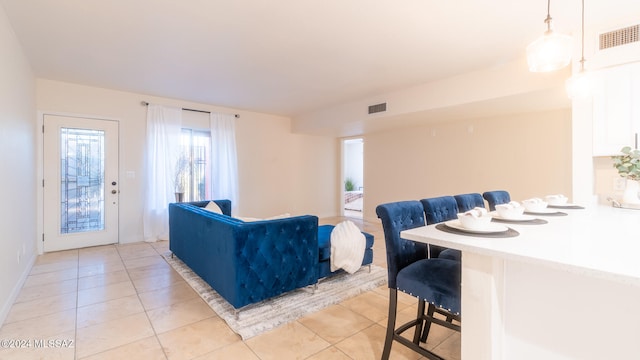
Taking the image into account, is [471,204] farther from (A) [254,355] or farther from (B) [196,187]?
(B) [196,187]

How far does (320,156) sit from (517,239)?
6528 mm

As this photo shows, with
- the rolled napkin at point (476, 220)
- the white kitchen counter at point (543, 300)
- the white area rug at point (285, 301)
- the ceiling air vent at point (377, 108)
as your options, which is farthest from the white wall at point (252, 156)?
the rolled napkin at point (476, 220)

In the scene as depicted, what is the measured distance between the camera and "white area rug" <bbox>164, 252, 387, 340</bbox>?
2307 millimetres

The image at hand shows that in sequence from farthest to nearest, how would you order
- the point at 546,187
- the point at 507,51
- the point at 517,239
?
the point at 546,187, the point at 507,51, the point at 517,239

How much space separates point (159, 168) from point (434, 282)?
16.2 ft

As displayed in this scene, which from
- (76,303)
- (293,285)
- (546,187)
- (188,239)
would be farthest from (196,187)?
(546,187)

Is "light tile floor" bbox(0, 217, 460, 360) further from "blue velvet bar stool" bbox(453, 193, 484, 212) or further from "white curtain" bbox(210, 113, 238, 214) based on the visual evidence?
"white curtain" bbox(210, 113, 238, 214)

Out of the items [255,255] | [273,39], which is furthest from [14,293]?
[273,39]

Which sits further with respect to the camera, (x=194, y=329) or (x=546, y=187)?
(x=546, y=187)

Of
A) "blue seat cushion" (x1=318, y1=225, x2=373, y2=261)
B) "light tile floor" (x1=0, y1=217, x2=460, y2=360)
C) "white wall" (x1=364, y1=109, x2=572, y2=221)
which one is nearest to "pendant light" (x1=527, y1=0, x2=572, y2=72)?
"light tile floor" (x1=0, y1=217, x2=460, y2=360)

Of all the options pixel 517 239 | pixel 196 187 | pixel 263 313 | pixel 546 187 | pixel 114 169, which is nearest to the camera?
pixel 517 239

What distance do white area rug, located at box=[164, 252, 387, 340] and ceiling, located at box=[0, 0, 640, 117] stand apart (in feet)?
8.46

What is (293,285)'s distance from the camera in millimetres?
2680

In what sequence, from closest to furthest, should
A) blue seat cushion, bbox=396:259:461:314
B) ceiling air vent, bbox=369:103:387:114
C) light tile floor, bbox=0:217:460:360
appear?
1. blue seat cushion, bbox=396:259:461:314
2. light tile floor, bbox=0:217:460:360
3. ceiling air vent, bbox=369:103:387:114
